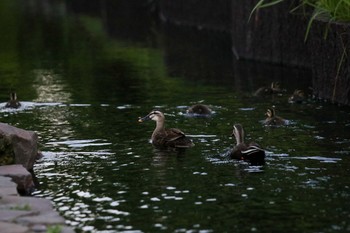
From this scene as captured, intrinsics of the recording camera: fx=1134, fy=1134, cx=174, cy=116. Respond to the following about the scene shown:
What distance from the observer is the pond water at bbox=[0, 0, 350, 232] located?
464 inches

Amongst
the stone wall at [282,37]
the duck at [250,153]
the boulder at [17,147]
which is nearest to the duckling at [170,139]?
the duck at [250,153]

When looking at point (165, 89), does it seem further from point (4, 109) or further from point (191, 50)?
point (191, 50)

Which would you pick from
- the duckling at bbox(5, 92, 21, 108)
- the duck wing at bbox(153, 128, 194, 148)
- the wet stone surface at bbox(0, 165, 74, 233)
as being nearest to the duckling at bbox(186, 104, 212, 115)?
the duck wing at bbox(153, 128, 194, 148)

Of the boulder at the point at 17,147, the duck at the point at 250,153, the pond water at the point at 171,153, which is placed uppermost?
the boulder at the point at 17,147

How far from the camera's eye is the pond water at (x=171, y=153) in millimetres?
11789

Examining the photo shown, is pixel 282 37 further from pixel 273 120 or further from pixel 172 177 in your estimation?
pixel 172 177

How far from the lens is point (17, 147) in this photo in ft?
45.5

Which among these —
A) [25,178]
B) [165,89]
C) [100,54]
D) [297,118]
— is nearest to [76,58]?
[100,54]

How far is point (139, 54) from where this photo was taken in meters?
34.2

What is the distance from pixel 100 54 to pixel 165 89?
1040 cm

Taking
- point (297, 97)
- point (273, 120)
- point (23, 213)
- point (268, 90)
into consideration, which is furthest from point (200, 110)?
point (23, 213)

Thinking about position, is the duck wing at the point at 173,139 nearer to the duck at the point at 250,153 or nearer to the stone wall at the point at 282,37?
the duck at the point at 250,153

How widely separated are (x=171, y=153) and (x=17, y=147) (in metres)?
2.85

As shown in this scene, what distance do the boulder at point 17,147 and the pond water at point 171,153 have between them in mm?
283
